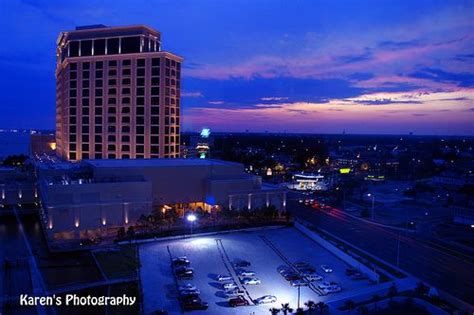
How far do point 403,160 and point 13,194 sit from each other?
3832 centimetres

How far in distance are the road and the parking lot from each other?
67.6 inches

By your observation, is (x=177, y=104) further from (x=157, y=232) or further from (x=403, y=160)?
(x=403, y=160)

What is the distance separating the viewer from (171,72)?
1126 inches

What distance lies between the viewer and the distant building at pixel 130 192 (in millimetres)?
16094

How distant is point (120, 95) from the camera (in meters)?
28.7

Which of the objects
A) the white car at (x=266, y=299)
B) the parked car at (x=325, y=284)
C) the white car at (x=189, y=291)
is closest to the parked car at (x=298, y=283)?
the parked car at (x=325, y=284)

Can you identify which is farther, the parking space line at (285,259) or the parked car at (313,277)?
the parked car at (313,277)

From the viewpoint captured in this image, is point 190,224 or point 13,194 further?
point 13,194

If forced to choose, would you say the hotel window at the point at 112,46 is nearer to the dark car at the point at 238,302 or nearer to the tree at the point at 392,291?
the dark car at the point at 238,302

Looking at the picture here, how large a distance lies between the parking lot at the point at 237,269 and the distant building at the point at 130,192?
247 centimetres

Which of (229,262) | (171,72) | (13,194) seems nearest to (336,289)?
(229,262)

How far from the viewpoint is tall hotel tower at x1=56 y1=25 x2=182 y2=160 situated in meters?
28.3

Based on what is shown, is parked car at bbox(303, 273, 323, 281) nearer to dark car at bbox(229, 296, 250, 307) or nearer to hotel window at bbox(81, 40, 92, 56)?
dark car at bbox(229, 296, 250, 307)

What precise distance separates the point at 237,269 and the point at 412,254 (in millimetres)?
5651
